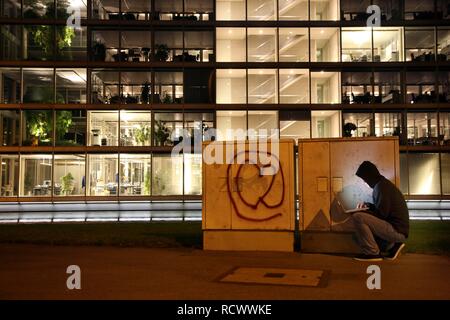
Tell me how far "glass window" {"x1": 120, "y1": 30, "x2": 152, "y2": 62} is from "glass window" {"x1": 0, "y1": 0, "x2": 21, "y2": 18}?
746cm

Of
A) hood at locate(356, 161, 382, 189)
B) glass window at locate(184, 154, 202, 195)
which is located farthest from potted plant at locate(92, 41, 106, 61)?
hood at locate(356, 161, 382, 189)

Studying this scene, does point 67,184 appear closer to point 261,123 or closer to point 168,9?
point 261,123

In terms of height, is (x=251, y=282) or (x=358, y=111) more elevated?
(x=358, y=111)

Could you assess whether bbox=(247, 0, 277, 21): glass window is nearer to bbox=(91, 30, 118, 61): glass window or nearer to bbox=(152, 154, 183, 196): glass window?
bbox=(91, 30, 118, 61): glass window

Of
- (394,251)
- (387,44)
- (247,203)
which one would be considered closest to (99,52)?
(387,44)

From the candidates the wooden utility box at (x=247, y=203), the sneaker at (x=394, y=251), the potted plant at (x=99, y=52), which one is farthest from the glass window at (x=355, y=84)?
the sneaker at (x=394, y=251)

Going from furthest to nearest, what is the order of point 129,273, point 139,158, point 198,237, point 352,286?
point 139,158 < point 198,237 < point 129,273 < point 352,286

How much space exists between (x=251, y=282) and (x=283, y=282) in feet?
1.46

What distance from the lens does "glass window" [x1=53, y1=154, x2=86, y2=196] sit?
3656 centimetres

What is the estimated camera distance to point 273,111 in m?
38.1

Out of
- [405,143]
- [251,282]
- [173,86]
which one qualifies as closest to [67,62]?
[173,86]

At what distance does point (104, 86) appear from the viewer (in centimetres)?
3831

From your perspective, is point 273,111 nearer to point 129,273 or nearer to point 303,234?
point 303,234

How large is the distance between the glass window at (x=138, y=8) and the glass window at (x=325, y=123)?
13836 millimetres
